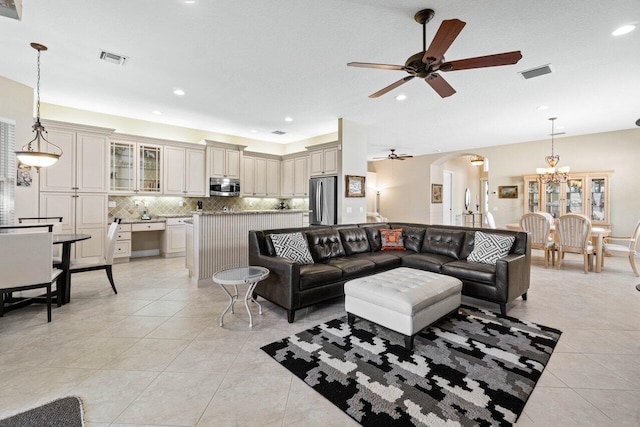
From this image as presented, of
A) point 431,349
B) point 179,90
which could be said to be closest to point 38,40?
point 179,90

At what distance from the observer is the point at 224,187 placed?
6922mm

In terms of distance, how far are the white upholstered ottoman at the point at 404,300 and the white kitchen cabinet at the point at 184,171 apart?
16.8 feet

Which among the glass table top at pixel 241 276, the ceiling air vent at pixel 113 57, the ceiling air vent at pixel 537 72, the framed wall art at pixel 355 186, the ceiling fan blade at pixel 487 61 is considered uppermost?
the ceiling air vent at pixel 113 57

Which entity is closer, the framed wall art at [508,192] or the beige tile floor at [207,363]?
the beige tile floor at [207,363]

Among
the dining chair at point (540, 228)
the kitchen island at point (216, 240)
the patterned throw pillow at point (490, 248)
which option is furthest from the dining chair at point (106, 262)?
the dining chair at point (540, 228)

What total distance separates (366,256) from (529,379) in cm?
224

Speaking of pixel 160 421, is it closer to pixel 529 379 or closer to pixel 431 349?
pixel 431 349

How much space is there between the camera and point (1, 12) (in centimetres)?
182

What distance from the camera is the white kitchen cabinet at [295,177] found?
7.14m

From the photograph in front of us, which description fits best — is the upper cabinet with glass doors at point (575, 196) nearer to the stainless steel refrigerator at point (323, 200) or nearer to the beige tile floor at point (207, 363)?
the beige tile floor at point (207, 363)

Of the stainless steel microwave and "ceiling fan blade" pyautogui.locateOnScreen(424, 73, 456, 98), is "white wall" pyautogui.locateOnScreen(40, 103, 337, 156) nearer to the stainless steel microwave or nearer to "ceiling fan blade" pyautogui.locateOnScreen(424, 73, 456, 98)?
the stainless steel microwave

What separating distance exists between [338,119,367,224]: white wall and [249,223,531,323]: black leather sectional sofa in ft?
4.26

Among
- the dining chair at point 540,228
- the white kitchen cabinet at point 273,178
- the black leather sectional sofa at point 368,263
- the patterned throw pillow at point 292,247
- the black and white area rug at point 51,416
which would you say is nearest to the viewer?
the black and white area rug at point 51,416

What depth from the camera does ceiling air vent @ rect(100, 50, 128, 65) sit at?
129 inches
